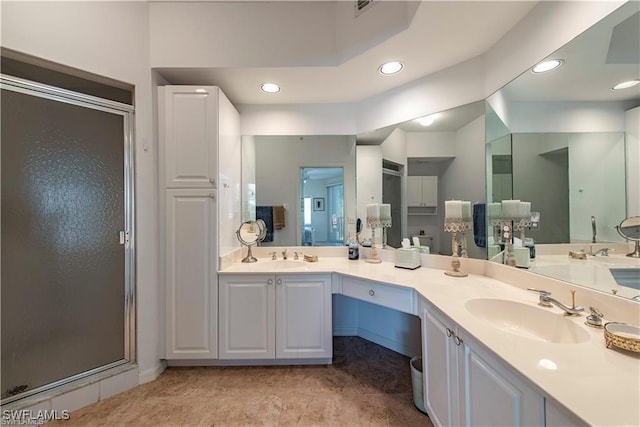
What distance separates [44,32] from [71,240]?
4.26 ft

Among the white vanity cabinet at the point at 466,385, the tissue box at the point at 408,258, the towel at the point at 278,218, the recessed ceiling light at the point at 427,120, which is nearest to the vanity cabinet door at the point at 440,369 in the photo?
the white vanity cabinet at the point at 466,385

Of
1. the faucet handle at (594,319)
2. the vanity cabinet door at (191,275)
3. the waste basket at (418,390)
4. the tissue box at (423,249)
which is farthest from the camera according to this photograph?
the tissue box at (423,249)

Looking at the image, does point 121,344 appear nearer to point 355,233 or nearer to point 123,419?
point 123,419

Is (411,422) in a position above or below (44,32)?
below

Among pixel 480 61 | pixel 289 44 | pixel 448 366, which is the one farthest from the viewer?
pixel 289 44

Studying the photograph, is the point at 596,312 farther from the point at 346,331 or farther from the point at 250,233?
the point at 250,233

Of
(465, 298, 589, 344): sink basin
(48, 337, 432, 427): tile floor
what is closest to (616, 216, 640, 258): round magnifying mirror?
(465, 298, 589, 344): sink basin

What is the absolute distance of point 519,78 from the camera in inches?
57.1

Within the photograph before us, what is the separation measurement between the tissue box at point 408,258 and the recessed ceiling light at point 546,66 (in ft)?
4.40

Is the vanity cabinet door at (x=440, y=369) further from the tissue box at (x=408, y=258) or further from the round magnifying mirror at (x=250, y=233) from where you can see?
the round magnifying mirror at (x=250, y=233)

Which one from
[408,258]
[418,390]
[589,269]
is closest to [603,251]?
[589,269]

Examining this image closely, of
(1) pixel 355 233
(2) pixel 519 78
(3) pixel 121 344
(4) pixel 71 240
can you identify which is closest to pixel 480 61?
(2) pixel 519 78

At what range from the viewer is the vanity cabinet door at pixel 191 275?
1889 millimetres

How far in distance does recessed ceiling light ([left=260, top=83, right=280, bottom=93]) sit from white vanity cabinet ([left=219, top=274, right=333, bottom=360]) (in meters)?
1.61
